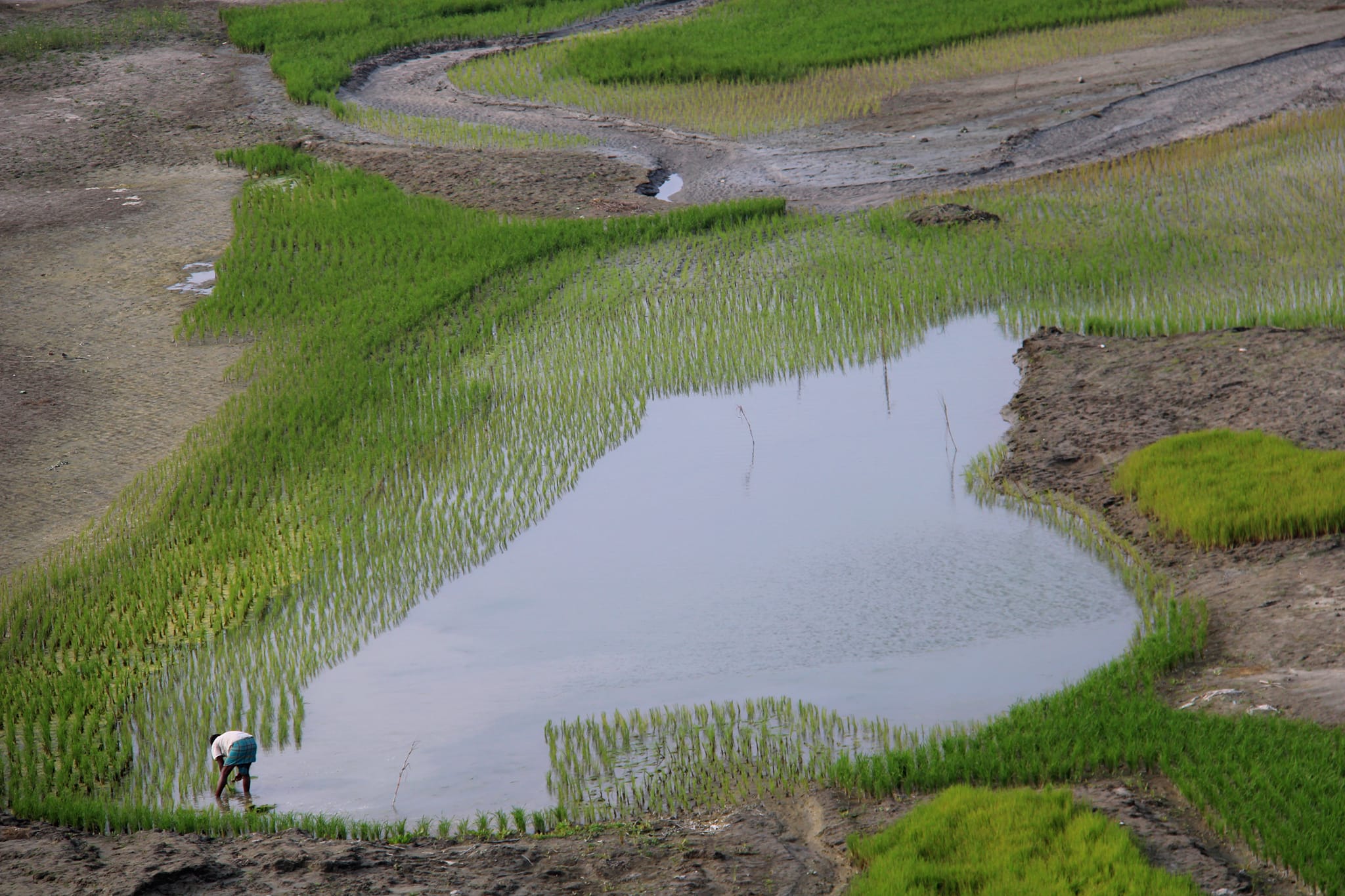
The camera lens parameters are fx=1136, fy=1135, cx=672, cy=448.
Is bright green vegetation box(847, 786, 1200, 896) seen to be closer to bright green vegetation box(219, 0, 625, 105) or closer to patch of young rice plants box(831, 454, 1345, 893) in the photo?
patch of young rice plants box(831, 454, 1345, 893)

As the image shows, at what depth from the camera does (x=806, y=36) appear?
1422 centimetres

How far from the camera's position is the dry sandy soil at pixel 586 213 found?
3.09m

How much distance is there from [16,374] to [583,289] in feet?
12.2

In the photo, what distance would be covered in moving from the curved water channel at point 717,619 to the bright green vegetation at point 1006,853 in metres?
0.74

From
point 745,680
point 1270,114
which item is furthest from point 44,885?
point 1270,114

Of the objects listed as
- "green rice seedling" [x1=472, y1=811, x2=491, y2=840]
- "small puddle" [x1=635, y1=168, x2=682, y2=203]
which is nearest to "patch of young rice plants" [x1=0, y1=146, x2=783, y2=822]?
"green rice seedling" [x1=472, y1=811, x2=491, y2=840]

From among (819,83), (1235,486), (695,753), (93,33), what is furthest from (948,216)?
(93,33)

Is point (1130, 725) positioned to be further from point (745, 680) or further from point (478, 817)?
point (478, 817)

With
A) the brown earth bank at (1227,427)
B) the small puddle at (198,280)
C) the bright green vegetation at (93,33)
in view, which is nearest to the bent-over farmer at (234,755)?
the brown earth bank at (1227,427)

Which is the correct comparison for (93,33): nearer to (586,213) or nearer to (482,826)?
(586,213)

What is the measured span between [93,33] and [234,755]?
15.7 meters

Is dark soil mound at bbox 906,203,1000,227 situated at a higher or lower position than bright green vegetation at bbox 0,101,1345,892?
higher

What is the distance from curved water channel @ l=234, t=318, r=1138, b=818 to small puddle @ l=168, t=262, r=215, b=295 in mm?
4273

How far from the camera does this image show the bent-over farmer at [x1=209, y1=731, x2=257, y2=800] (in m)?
3.51
